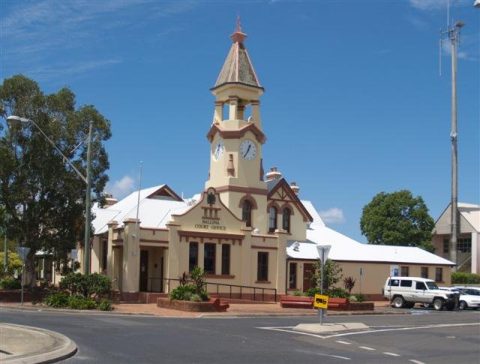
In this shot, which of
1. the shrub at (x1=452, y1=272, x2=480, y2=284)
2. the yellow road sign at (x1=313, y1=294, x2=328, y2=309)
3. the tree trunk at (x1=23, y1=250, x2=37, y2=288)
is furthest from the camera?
the shrub at (x1=452, y1=272, x2=480, y2=284)

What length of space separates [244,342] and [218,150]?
91.1 ft

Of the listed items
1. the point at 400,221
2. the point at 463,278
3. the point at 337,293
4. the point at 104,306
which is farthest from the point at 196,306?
the point at 400,221

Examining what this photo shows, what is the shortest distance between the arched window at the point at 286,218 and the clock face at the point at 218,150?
7048mm

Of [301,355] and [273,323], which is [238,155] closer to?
[273,323]

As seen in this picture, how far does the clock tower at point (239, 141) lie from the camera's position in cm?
4500

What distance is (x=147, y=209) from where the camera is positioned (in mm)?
43531

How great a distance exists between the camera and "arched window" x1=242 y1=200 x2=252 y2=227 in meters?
45.6

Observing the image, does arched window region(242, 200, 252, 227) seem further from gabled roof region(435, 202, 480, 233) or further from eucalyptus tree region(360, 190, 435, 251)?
gabled roof region(435, 202, 480, 233)

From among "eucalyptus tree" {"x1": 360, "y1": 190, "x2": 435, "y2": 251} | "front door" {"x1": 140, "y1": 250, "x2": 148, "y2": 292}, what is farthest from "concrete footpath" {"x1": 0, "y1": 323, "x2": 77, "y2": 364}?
"eucalyptus tree" {"x1": 360, "y1": 190, "x2": 435, "y2": 251}

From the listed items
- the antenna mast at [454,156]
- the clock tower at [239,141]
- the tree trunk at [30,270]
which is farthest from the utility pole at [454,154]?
the tree trunk at [30,270]

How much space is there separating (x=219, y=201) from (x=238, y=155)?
186 inches

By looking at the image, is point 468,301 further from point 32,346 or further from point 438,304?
point 32,346

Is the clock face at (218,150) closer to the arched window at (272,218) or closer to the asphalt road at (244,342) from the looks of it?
the arched window at (272,218)

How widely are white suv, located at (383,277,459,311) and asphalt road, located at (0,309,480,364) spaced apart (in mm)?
14061
